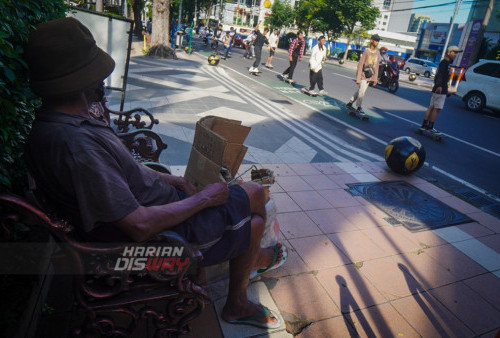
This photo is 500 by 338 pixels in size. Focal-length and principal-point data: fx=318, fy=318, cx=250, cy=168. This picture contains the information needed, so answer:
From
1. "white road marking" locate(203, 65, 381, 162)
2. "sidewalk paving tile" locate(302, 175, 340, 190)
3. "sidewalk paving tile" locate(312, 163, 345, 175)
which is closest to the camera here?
"sidewalk paving tile" locate(302, 175, 340, 190)

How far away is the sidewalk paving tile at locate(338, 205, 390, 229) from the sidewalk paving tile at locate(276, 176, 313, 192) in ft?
2.05

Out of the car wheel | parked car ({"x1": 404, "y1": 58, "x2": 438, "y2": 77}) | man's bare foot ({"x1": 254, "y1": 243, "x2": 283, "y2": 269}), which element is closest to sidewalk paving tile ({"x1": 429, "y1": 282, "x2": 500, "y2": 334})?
man's bare foot ({"x1": 254, "y1": 243, "x2": 283, "y2": 269})

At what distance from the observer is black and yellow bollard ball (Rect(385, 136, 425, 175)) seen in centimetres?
520

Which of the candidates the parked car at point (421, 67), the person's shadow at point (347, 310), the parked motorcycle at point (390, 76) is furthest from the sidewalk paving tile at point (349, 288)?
the parked car at point (421, 67)

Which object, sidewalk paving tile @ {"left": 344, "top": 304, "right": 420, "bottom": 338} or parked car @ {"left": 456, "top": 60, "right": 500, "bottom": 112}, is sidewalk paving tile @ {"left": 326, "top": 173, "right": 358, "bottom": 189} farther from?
parked car @ {"left": 456, "top": 60, "right": 500, "bottom": 112}

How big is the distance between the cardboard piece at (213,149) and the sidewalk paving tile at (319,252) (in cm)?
Result: 105

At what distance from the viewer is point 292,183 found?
4.46m

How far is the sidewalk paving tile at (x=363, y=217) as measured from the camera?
3752mm

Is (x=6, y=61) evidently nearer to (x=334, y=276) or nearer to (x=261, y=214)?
(x=261, y=214)

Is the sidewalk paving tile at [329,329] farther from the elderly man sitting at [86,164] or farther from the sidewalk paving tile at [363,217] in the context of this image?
the sidewalk paving tile at [363,217]

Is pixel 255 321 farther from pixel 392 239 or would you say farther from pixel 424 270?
pixel 392 239

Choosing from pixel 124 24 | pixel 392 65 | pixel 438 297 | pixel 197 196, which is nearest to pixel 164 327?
pixel 197 196

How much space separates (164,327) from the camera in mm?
1688

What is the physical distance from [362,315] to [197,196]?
1.65m
